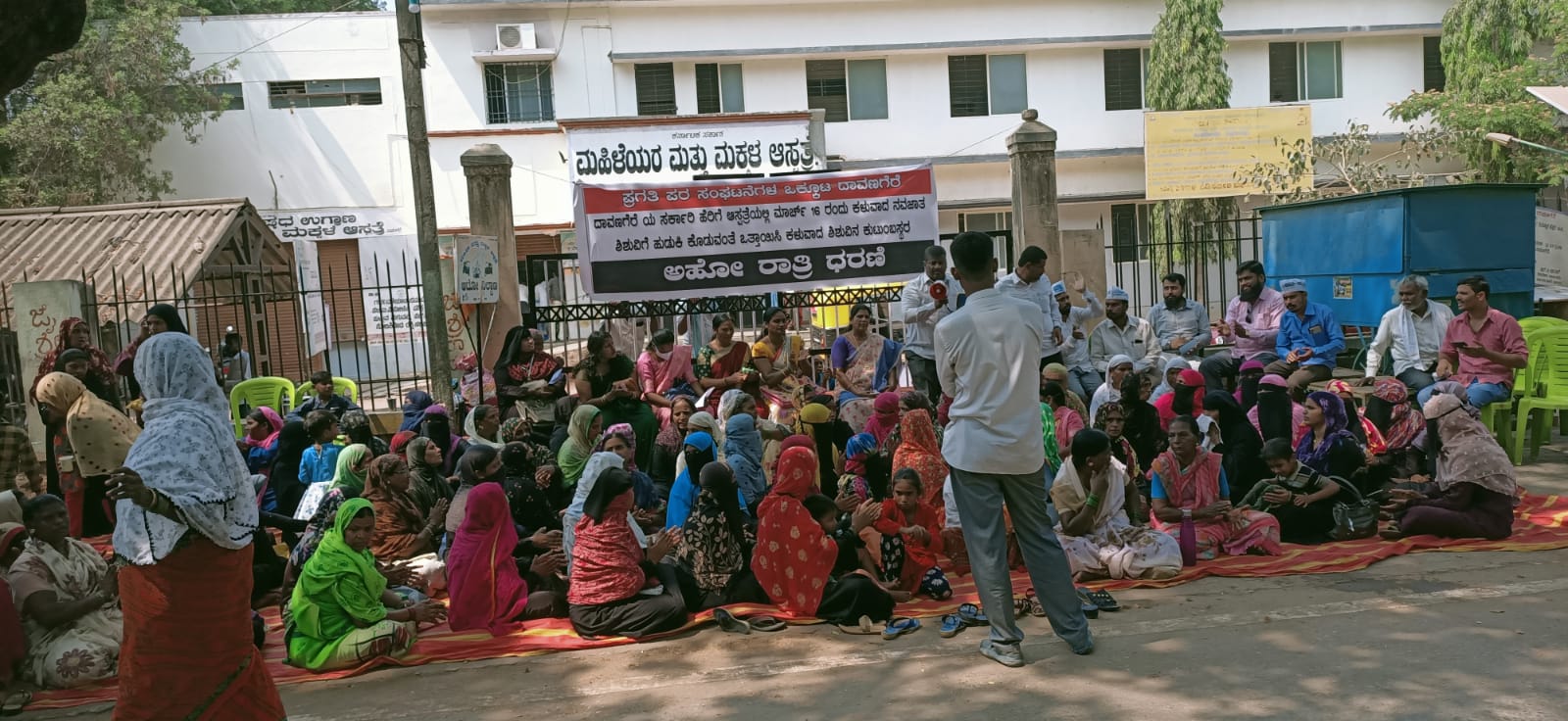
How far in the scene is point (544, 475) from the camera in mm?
6746

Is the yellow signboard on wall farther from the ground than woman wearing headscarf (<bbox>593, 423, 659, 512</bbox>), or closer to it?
farther from the ground

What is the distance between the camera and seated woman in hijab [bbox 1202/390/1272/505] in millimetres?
6906

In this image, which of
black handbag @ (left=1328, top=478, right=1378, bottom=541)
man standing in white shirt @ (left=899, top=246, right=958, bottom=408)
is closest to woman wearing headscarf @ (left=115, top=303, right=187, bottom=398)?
man standing in white shirt @ (left=899, top=246, right=958, bottom=408)

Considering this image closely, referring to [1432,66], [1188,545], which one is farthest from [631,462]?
[1432,66]

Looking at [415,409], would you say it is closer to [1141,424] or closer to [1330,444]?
[1141,424]

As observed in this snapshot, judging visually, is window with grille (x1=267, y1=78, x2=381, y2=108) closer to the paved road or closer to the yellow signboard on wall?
the yellow signboard on wall

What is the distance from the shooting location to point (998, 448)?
441 cm

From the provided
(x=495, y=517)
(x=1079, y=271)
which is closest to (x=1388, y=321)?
(x=1079, y=271)

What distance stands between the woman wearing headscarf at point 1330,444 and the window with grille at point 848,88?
14941 millimetres

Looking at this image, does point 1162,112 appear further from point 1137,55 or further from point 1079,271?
point 1079,271

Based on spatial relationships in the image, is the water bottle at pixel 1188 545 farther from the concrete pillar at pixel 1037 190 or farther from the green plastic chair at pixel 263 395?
the green plastic chair at pixel 263 395

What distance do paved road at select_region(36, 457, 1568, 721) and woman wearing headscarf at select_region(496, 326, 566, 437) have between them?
3.39 m

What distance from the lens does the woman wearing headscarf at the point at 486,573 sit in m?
5.49

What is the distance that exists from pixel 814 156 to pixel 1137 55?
24.1ft
